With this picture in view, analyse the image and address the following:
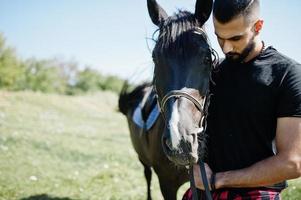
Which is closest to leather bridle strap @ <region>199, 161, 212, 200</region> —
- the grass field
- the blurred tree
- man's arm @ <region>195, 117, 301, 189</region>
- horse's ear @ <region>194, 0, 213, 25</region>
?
man's arm @ <region>195, 117, 301, 189</region>

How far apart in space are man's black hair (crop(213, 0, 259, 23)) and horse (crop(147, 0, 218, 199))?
0.80ft

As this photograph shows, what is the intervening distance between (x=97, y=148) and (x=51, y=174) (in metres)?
3.08

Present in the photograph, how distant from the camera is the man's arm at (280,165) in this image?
1.69 m

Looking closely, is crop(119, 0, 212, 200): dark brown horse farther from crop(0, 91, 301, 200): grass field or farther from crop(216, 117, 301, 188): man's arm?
crop(0, 91, 301, 200): grass field

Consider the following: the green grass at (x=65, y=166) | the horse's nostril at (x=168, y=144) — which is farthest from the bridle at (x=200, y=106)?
the green grass at (x=65, y=166)

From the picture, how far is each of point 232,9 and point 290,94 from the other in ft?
1.81

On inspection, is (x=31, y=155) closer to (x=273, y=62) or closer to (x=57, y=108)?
(x=273, y=62)

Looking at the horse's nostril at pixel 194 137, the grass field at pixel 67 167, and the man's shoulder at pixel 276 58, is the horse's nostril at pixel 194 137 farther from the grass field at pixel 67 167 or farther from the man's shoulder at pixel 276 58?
the grass field at pixel 67 167

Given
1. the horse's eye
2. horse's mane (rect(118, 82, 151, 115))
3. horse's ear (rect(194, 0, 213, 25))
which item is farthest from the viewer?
horse's mane (rect(118, 82, 151, 115))

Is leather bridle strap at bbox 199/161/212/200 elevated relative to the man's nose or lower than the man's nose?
lower

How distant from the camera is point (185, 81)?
189 centimetres

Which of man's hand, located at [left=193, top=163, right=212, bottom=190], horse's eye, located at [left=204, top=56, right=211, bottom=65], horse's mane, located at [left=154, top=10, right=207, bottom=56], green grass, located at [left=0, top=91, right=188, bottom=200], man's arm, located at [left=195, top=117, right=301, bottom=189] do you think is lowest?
green grass, located at [left=0, top=91, right=188, bottom=200]

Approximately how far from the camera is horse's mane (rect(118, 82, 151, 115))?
21.0 feet

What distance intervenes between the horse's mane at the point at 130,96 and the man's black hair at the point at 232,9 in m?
4.47
